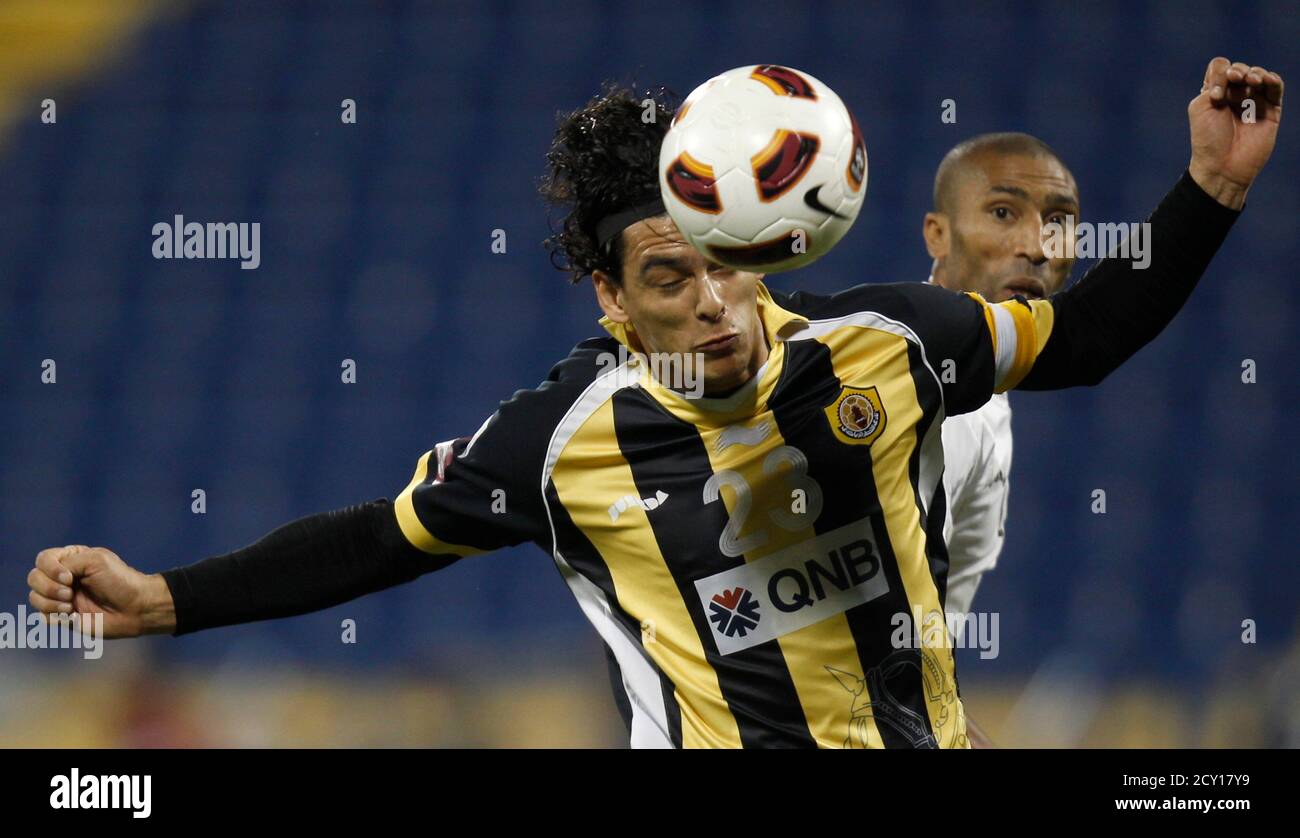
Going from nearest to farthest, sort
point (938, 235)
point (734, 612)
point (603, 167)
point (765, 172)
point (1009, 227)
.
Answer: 1. point (765, 172)
2. point (734, 612)
3. point (603, 167)
4. point (1009, 227)
5. point (938, 235)

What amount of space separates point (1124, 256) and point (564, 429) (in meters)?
1.08

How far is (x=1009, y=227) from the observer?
4.11 meters

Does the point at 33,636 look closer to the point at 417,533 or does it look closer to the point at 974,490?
the point at 417,533

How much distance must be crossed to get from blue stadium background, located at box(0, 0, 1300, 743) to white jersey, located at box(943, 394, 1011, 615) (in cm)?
180

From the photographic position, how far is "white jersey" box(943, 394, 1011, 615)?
376 centimetres

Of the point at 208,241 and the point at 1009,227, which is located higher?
the point at 208,241

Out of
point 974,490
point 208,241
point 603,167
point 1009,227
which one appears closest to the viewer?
point 603,167

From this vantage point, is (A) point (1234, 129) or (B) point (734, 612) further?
(B) point (734, 612)

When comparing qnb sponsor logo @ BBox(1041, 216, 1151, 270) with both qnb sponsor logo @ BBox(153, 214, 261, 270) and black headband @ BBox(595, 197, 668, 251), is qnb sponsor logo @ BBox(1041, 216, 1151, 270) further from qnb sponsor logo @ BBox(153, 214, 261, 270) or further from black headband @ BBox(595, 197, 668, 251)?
qnb sponsor logo @ BBox(153, 214, 261, 270)

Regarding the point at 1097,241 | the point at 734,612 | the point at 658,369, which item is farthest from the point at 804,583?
the point at 1097,241

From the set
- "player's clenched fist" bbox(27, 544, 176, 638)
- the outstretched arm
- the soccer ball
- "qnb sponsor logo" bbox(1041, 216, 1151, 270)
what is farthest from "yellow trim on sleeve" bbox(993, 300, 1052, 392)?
"player's clenched fist" bbox(27, 544, 176, 638)

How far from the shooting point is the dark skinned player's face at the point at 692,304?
2.66 meters

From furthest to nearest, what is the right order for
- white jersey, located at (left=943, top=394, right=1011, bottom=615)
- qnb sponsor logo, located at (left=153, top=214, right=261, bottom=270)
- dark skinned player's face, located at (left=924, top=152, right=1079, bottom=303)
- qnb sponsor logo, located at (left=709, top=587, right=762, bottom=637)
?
qnb sponsor logo, located at (left=153, top=214, right=261, bottom=270) < dark skinned player's face, located at (left=924, top=152, right=1079, bottom=303) < white jersey, located at (left=943, top=394, right=1011, bottom=615) < qnb sponsor logo, located at (left=709, top=587, right=762, bottom=637)

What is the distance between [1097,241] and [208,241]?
4131 mm
